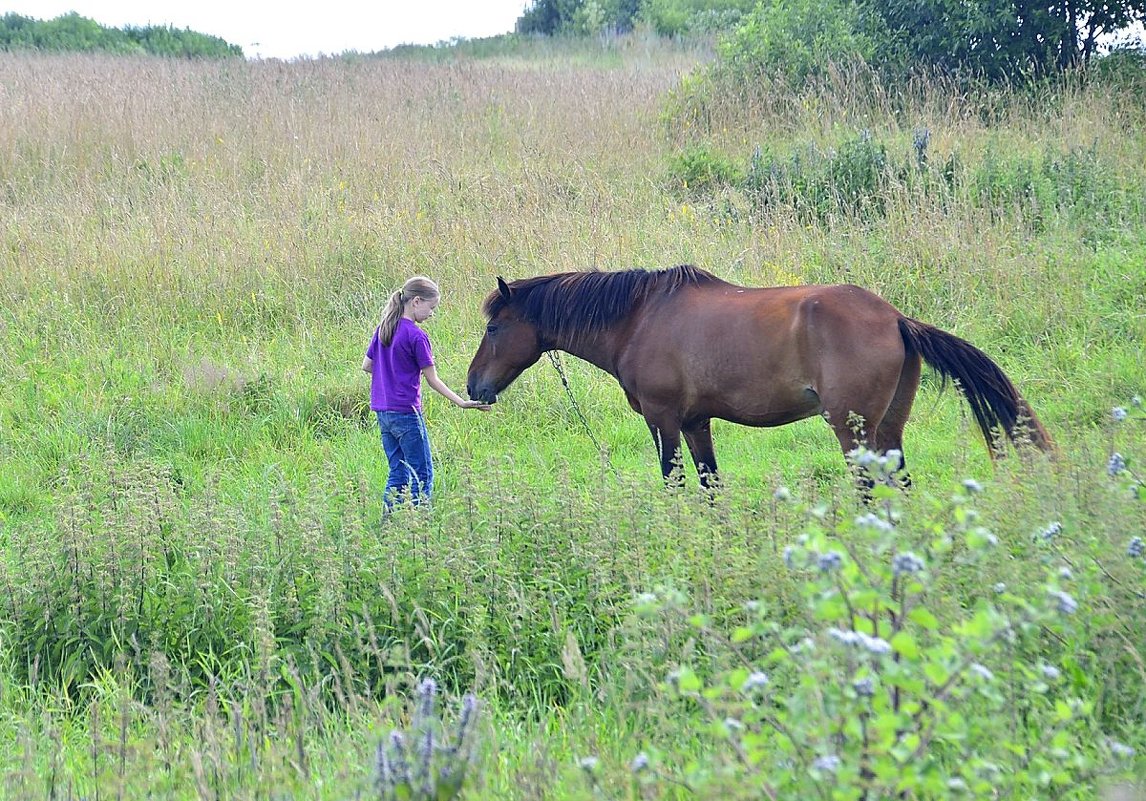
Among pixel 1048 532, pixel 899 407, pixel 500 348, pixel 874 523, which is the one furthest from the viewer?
pixel 500 348

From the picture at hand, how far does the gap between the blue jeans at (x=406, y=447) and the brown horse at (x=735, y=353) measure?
631mm

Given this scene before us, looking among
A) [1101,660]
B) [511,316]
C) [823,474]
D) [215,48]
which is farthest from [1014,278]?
[215,48]

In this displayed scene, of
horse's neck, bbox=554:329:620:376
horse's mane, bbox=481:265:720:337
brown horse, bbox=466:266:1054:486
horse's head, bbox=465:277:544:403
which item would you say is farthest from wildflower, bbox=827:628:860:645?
horse's head, bbox=465:277:544:403

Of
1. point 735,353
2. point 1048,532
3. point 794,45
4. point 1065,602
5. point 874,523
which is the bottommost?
point 735,353

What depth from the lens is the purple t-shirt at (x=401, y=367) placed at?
634 centimetres

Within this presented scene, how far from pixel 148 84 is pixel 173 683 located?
15010 mm

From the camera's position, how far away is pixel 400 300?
639 cm

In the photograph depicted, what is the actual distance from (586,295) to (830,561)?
Answer: 4674 millimetres

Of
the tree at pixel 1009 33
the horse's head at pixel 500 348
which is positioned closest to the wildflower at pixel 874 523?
the horse's head at pixel 500 348

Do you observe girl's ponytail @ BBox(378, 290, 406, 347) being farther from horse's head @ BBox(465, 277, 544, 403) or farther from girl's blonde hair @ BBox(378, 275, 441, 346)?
horse's head @ BBox(465, 277, 544, 403)

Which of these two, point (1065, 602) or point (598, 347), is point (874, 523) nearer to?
point (1065, 602)

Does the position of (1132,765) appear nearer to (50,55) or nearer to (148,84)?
(148,84)

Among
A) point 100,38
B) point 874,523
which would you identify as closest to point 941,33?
point 874,523

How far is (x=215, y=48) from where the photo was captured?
25688mm
